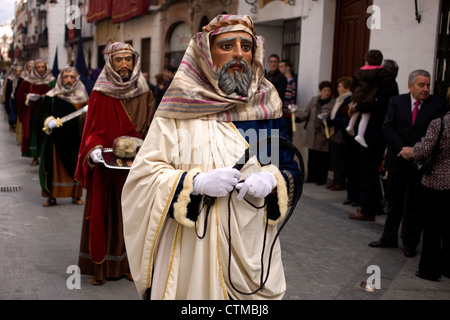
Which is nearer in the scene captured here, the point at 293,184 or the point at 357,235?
the point at 293,184

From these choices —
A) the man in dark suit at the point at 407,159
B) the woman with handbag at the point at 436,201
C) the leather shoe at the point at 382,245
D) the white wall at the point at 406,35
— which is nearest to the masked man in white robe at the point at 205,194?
the woman with handbag at the point at 436,201

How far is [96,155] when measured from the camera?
456 centimetres

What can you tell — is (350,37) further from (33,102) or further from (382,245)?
(33,102)

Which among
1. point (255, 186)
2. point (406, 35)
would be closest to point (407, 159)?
point (406, 35)

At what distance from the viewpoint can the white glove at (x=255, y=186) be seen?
2.52 metres

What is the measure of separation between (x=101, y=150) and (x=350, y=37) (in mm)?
6631

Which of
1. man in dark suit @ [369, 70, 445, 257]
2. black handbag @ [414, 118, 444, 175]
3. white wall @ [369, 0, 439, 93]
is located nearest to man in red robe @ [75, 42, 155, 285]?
black handbag @ [414, 118, 444, 175]

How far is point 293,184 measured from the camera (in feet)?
9.29

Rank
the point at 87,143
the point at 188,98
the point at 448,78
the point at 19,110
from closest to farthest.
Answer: the point at 188,98
the point at 87,143
the point at 448,78
the point at 19,110

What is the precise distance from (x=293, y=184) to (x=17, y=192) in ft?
22.3

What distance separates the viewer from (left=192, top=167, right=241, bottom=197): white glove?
8.13 ft

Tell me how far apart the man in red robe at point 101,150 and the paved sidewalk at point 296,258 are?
9.1 inches

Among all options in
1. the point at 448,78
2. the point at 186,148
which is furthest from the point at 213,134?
the point at 448,78

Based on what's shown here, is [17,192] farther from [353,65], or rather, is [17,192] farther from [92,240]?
[353,65]
